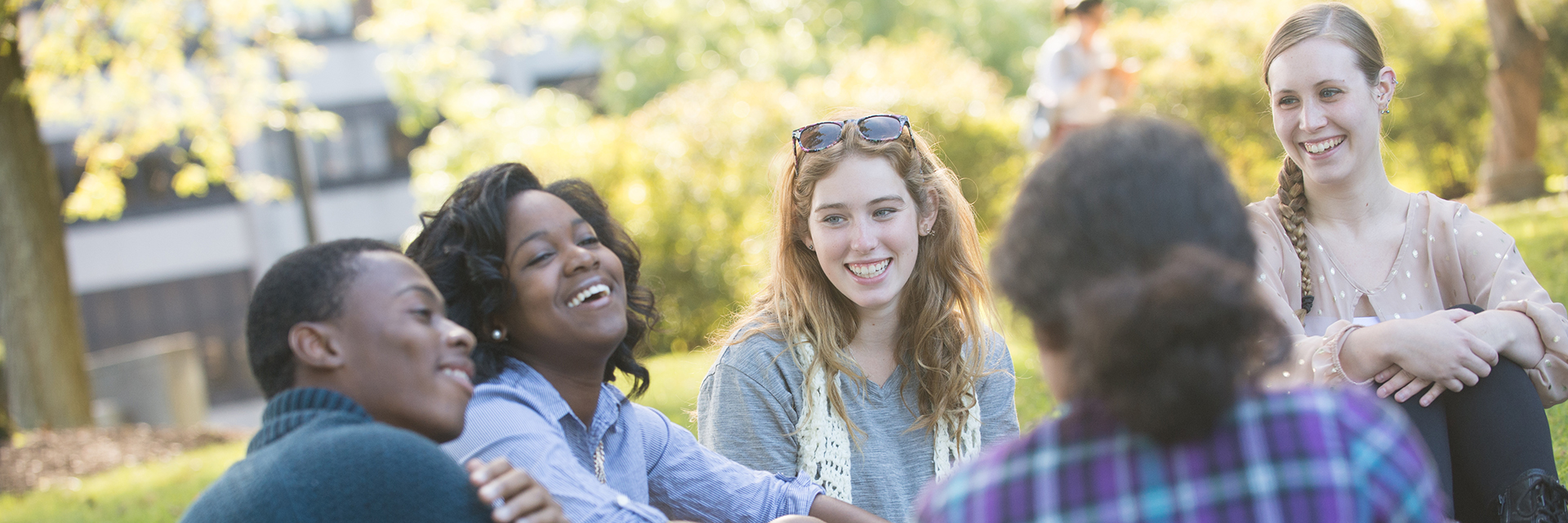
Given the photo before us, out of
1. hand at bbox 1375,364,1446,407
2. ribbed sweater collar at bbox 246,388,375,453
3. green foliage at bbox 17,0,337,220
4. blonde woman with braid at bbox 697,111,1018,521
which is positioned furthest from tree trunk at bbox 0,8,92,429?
hand at bbox 1375,364,1446,407

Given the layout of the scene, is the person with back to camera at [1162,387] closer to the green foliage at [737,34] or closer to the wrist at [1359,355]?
the wrist at [1359,355]

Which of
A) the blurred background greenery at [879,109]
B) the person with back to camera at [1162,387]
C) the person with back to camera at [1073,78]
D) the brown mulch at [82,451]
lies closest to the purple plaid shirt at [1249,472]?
the person with back to camera at [1162,387]

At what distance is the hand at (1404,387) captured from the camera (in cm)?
265

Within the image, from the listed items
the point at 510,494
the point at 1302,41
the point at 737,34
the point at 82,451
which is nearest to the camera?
the point at 510,494

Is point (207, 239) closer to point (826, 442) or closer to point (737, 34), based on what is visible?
point (737, 34)

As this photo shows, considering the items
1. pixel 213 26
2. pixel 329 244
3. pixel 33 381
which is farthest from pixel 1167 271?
pixel 213 26

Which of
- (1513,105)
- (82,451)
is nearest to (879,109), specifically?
(1513,105)

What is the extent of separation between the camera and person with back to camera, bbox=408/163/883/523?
7.63ft

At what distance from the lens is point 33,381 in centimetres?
988

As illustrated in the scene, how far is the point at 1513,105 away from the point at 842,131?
31.2 feet

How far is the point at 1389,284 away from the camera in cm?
317

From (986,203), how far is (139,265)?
58.8 ft

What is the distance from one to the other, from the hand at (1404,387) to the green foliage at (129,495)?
536cm

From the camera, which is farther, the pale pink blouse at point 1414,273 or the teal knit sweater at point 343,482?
the pale pink blouse at point 1414,273
